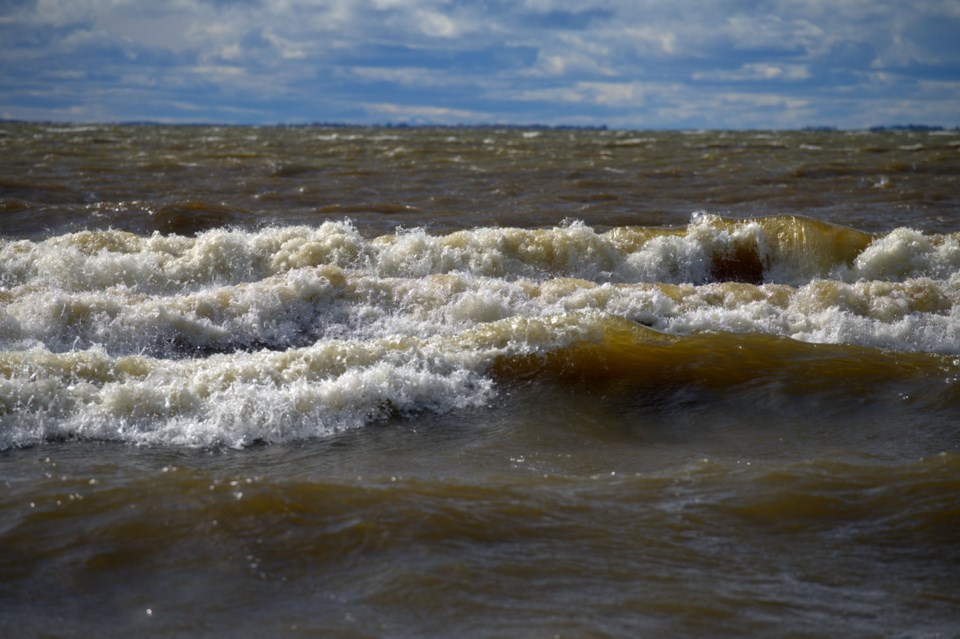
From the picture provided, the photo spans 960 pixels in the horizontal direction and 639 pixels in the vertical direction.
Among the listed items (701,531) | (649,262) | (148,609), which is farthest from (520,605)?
(649,262)

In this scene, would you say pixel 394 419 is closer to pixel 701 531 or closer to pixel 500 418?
pixel 500 418

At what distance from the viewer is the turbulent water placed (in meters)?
3.98

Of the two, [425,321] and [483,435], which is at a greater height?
[425,321]

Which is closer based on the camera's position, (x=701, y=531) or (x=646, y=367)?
(x=701, y=531)

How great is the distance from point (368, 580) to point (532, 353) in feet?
12.1

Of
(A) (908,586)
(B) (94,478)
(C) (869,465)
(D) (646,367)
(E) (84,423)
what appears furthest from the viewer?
(D) (646,367)

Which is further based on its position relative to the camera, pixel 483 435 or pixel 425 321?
pixel 425 321

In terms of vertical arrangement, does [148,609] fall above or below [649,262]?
below

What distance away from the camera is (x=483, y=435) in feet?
20.4

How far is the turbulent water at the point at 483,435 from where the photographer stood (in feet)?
13.1

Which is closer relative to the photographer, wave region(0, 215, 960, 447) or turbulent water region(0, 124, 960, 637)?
Answer: turbulent water region(0, 124, 960, 637)

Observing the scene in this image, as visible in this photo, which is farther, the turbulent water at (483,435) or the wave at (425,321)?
the wave at (425,321)

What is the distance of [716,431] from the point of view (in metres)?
6.33

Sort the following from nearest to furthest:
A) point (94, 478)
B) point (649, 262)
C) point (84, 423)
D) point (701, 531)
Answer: point (701, 531)
point (94, 478)
point (84, 423)
point (649, 262)
